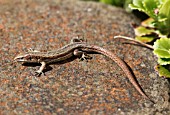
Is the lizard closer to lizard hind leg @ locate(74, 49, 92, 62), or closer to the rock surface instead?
lizard hind leg @ locate(74, 49, 92, 62)

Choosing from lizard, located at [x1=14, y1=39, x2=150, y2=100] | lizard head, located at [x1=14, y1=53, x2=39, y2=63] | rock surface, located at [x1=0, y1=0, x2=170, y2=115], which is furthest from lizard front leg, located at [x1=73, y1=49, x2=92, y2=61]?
lizard head, located at [x1=14, y1=53, x2=39, y2=63]

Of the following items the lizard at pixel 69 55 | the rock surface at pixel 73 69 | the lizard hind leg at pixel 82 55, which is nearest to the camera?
the rock surface at pixel 73 69

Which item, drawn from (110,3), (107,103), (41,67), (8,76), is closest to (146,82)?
(107,103)

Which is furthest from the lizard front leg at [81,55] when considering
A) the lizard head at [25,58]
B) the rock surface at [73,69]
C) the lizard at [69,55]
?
the lizard head at [25,58]

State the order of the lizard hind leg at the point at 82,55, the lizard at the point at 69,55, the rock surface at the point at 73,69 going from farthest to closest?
the lizard hind leg at the point at 82,55 < the lizard at the point at 69,55 < the rock surface at the point at 73,69

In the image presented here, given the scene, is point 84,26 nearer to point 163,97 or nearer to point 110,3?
point 110,3

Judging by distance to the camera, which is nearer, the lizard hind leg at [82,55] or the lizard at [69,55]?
the lizard at [69,55]

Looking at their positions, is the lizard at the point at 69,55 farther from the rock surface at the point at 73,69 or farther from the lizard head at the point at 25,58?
the rock surface at the point at 73,69

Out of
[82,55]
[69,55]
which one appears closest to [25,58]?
[69,55]
